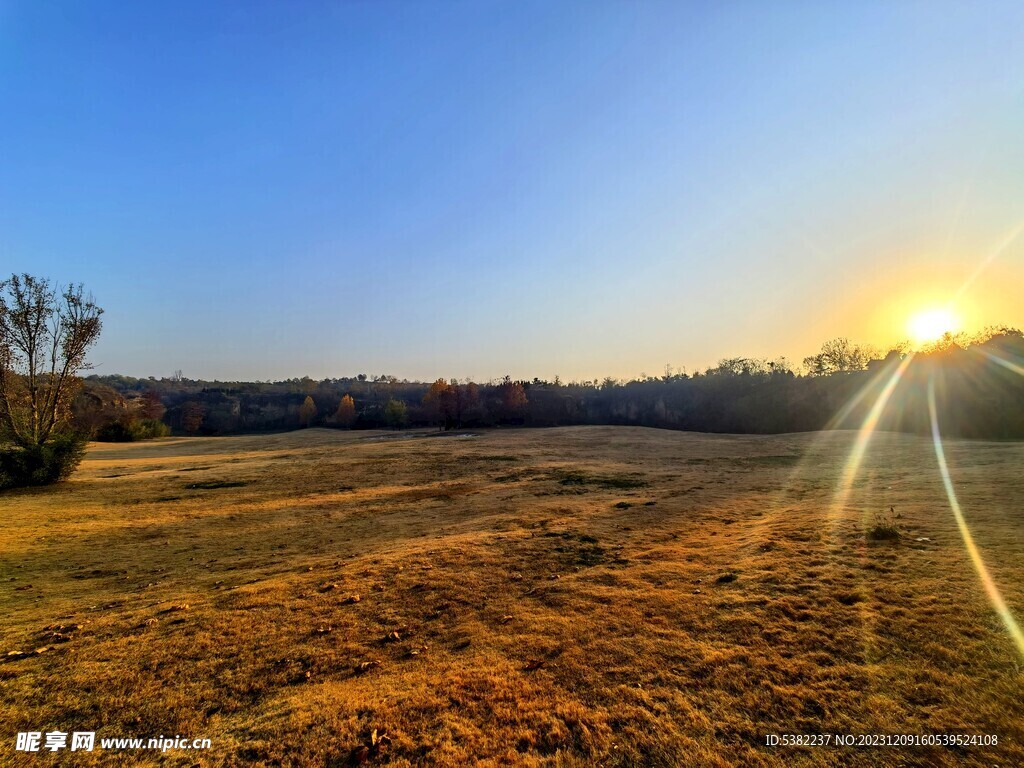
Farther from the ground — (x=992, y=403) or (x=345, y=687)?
(x=992, y=403)

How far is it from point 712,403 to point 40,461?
77973mm

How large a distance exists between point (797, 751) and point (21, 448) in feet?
111

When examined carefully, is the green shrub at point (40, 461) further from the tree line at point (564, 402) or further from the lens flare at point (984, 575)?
the lens flare at point (984, 575)

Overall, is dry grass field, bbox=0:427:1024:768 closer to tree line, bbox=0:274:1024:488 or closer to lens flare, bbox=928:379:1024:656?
lens flare, bbox=928:379:1024:656

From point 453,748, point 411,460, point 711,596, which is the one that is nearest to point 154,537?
point 453,748

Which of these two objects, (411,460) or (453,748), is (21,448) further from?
(453,748)

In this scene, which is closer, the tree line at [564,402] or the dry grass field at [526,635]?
the dry grass field at [526,635]

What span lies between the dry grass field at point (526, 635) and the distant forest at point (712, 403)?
40.7m

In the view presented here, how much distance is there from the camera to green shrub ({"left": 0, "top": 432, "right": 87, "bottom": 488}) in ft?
71.5

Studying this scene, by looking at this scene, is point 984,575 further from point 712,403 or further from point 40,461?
point 712,403

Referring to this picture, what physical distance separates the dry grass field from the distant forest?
4067 centimetres

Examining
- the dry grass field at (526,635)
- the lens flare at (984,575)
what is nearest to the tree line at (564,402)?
the dry grass field at (526,635)

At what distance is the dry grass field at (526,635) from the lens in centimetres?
445

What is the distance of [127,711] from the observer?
4961 millimetres
